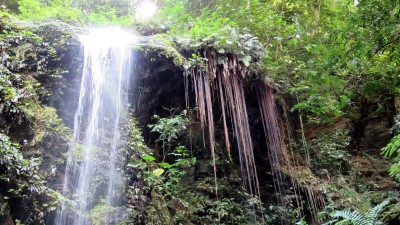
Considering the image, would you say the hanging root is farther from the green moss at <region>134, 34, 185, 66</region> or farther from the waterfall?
the waterfall

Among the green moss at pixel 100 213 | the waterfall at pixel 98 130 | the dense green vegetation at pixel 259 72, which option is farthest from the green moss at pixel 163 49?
the green moss at pixel 100 213

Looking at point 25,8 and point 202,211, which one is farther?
point 25,8

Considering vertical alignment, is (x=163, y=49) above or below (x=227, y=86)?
above

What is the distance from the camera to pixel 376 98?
27.0ft

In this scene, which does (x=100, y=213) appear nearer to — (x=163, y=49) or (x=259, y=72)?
(x=163, y=49)

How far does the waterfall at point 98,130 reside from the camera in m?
4.52

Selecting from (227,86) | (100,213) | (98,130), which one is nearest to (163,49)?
(227,86)

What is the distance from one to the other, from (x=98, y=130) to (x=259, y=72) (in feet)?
12.0

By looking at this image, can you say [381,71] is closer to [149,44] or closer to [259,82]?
[259,82]

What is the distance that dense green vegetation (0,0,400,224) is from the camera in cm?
468

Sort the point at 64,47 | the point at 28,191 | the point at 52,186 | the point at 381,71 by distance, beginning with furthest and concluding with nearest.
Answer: the point at 381,71 → the point at 64,47 → the point at 52,186 → the point at 28,191

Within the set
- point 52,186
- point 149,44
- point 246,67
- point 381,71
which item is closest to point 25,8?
point 149,44

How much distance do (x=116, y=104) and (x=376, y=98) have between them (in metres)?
6.78

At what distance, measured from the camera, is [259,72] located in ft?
22.5
